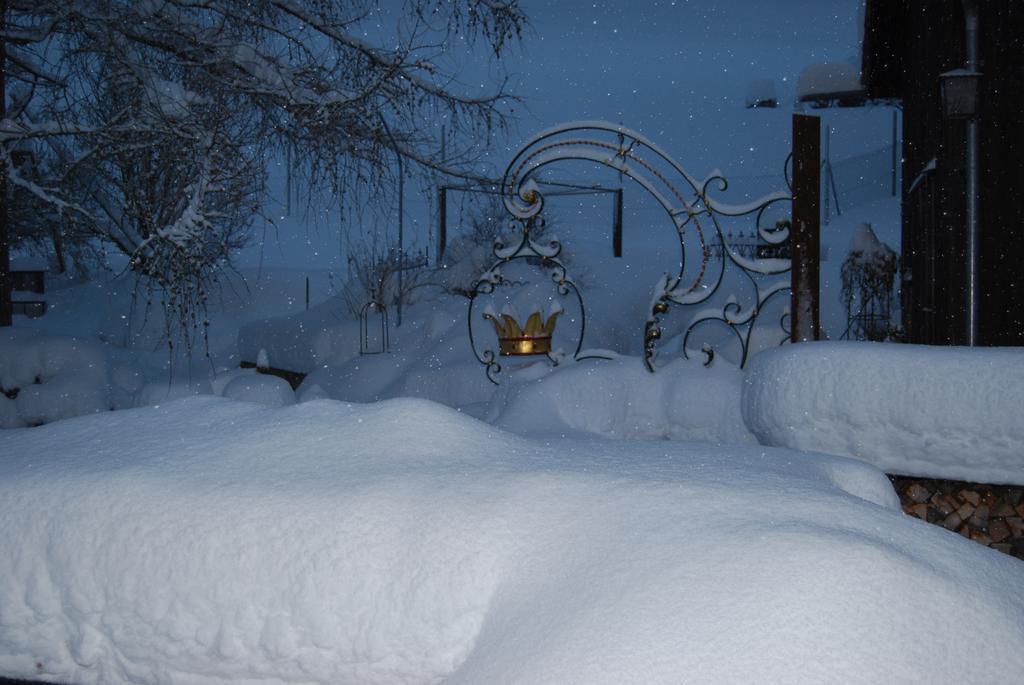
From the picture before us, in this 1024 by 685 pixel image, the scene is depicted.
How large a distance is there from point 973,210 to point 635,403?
8.51 feet

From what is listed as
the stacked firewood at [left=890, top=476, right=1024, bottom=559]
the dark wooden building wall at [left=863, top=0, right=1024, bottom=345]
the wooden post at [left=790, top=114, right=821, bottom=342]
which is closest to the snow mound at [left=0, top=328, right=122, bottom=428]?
the wooden post at [left=790, top=114, right=821, bottom=342]

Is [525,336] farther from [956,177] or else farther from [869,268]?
[869,268]

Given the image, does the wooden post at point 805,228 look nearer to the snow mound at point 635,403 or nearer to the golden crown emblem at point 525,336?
the snow mound at point 635,403

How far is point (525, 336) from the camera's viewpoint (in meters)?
7.27

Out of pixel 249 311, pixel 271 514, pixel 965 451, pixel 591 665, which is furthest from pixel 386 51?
pixel 249 311

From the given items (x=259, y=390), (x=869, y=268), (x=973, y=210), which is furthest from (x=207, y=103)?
(x=869, y=268)

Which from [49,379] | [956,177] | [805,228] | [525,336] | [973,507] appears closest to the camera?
[973,507]

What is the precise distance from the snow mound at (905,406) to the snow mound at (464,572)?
8.00 ft

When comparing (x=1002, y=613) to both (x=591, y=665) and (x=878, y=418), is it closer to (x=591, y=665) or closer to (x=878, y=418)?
(x=591, y=665)

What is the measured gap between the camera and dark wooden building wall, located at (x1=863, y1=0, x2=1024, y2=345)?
6.59 metres

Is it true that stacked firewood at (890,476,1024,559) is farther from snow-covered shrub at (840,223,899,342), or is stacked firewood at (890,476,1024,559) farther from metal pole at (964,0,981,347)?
snow-covered shrub at (840,223,899,342)

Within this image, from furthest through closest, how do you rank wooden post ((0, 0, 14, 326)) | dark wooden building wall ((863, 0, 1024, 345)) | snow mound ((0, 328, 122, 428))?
snow mound ((0, 328, 122, 428)) < wooden post ((0, 0, 14, 326)) < dark wooden building wall ((863, 0, 1024, 345))

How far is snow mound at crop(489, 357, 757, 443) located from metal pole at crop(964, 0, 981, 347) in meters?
1.60

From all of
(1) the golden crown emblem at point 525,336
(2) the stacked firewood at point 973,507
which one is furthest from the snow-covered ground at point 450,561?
(1) the golden crown emblem at point 525,336
